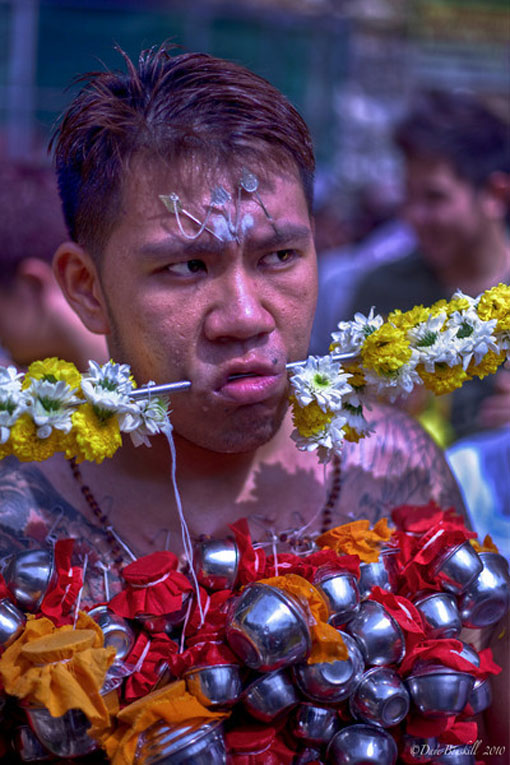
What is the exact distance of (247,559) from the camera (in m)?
1.90

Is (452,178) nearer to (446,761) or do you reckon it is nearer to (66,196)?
(66,196)

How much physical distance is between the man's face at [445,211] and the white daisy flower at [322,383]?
2919mm

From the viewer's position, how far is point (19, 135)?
29.3ft

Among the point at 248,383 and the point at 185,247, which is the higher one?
the point at 185,247

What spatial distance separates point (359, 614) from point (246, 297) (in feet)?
2.28

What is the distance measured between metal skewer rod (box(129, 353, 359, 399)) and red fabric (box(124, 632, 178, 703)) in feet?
1.61

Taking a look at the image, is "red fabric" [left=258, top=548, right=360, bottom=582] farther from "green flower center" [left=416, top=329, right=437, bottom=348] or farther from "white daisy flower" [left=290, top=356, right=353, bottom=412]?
"green flower center" [left=416, top=329, right=437, bottom=348]

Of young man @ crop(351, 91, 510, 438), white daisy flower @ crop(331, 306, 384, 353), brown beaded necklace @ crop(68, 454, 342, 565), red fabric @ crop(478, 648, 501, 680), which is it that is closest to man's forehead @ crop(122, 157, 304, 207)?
white daisy flower @ crop(331, 306, 384, 353)

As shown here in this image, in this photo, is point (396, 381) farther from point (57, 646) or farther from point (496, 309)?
point (57, 646)

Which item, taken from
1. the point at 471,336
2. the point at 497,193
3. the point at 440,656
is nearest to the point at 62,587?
the point at 440,656

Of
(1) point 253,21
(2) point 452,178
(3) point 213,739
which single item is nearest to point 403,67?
(1) point 253,21

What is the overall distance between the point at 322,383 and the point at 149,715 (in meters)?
0.73

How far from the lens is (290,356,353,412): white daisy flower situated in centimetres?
187

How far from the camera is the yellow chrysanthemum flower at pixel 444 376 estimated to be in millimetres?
1978
